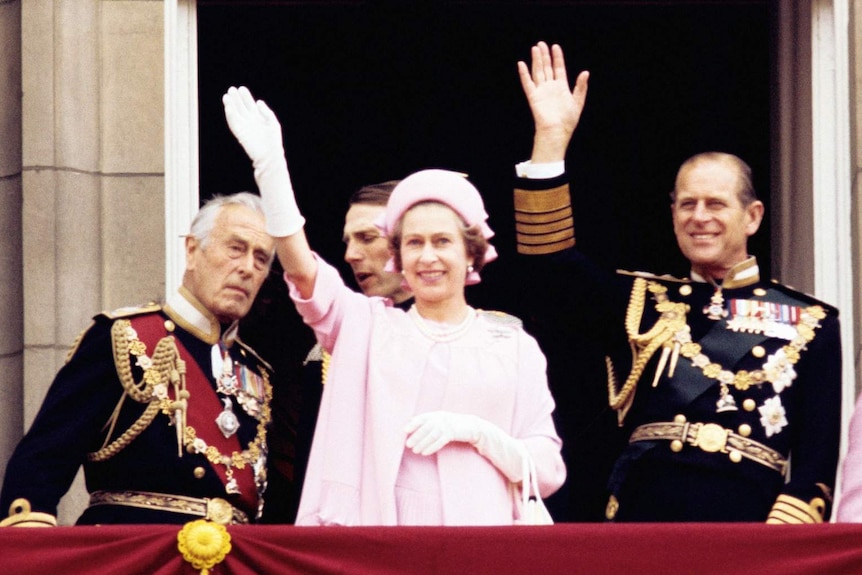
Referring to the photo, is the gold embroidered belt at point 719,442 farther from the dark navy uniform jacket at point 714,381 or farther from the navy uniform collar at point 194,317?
the navy uniform collar at point 194,317

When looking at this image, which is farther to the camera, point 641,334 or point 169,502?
point 641,334

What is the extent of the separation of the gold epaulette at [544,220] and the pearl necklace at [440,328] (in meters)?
0.41

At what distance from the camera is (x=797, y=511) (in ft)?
21.1

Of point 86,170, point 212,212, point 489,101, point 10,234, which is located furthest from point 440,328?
point 489,101

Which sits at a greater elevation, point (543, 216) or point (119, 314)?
point (543, 216)

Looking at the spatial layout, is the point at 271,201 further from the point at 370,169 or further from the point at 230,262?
the point at 370,169

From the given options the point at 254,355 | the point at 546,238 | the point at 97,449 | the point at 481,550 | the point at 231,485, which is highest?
the point at 546,238

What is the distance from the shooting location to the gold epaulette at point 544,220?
6652 millimetres

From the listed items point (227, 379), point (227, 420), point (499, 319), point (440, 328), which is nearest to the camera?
point (440, 328)

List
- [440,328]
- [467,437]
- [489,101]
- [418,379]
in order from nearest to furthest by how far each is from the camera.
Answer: [467,437] → [418,379] → [440,328] → [489,101]

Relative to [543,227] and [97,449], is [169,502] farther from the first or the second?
[543,227]

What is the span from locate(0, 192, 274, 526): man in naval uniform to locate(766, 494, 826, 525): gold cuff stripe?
149 centimetres

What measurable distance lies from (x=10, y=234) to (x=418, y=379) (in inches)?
88.0

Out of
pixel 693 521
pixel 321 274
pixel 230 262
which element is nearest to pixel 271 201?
pixel 321 274
